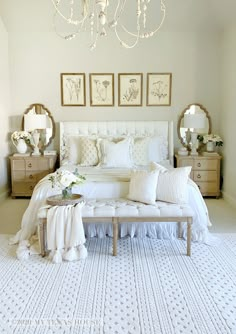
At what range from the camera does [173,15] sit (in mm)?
5594

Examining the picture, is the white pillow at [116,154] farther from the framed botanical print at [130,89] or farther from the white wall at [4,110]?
the white wall at [4,110]

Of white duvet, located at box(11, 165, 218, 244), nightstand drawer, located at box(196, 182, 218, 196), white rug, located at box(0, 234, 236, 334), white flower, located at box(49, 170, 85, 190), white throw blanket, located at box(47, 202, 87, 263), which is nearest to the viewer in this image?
white rug, located at box(0, 234, 236, 334)

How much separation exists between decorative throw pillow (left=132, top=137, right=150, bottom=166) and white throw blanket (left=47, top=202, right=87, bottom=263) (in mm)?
2293

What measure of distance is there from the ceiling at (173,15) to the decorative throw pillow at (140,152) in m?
2.05

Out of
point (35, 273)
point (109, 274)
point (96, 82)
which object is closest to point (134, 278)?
point (109, 274)

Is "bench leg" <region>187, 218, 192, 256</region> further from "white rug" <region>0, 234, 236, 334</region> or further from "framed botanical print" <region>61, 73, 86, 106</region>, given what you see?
"framed botanical print" <region>61, 73, 86, 106</region>

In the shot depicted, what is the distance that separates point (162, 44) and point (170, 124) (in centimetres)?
142

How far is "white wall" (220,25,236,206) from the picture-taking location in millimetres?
5422

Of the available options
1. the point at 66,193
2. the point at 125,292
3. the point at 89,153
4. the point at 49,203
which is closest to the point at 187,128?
the point at 89,153

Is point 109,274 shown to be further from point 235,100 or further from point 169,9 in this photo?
point 169,9

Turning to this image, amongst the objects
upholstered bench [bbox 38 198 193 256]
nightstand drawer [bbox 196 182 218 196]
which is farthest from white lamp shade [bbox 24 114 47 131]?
nightstand drawer [bbox 196 182 218 196]

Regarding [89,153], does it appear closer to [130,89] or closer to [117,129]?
[117,129]

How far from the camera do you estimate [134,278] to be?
301cm

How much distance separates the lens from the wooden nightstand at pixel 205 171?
579cm
